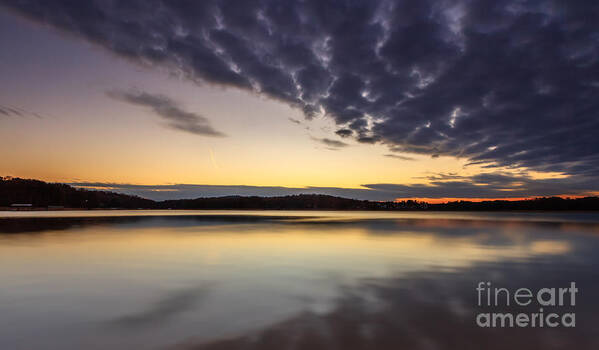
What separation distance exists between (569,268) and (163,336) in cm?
1740

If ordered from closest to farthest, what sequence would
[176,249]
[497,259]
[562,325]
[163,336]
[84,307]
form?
[163,336] < [562,325] < [84,307] < [497,259] < [176,249]

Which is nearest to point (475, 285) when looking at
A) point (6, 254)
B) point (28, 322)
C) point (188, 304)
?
point (188, 304)

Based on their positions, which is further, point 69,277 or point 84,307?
point 69,277

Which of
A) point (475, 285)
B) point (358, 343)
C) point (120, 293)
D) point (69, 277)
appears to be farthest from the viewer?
point (69, 277)

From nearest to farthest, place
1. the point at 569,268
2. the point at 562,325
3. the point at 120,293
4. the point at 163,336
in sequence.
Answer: the point at 163,336
the point at 562,325
the point at 120,293
the point at 569,268

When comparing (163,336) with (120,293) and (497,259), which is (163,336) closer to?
(120,293)

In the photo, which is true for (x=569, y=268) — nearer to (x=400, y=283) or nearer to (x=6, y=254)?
(x=400, y=283)

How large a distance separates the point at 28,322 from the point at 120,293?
2536mm

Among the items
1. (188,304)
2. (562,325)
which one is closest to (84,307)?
(188,304)

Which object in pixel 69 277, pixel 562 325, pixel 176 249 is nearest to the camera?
pixel 562 325

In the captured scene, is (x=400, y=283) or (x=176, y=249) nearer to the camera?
(x=400, y=283)

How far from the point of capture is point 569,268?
1470 cm

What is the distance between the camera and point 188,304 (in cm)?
859

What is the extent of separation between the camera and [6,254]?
56.6 ft
